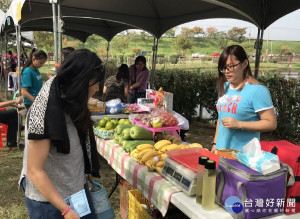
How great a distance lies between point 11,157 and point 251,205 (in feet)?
15.2

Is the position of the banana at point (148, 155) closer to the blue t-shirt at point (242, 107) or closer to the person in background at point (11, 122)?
the blue t-shirt at point (242, 107)

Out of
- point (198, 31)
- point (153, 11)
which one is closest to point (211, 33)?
point (198, 31)

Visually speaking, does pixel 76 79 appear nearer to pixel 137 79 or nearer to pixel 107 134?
pixel 107 134

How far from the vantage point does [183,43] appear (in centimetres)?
6381

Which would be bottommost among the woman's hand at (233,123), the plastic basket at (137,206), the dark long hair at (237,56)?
the plastic basket at (137,206)

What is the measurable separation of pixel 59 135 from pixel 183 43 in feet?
214

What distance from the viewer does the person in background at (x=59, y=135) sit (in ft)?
3.48

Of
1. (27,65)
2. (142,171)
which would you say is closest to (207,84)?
(27,65)

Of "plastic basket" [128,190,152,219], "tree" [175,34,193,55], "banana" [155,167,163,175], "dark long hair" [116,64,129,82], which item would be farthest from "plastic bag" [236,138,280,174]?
"tree" [175,34,193,55]

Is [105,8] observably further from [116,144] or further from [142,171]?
[142,171]

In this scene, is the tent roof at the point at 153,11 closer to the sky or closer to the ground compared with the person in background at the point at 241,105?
closer to the sky

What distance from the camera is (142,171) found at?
6.68ft

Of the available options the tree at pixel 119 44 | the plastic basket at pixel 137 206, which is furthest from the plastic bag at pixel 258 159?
the tree at pixel 119 44
